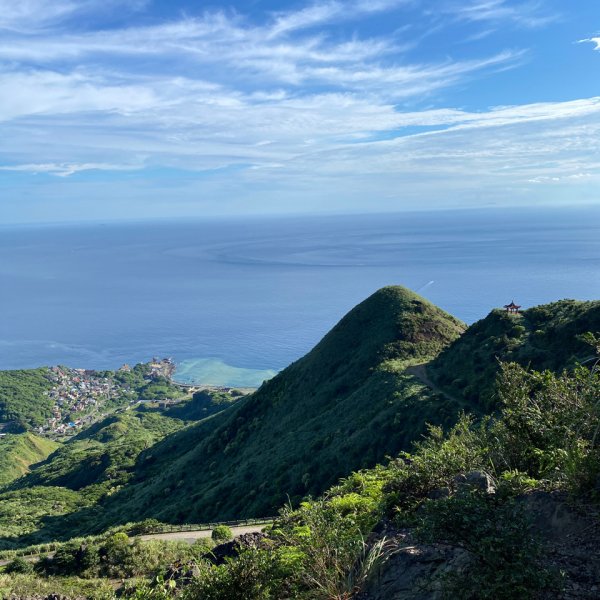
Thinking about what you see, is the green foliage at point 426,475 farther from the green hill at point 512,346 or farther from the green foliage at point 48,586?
the green hill at point 512,346

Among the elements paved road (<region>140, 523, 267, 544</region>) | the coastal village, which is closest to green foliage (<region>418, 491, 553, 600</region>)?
paved road (<region>140, 523, 267, 544</region>)

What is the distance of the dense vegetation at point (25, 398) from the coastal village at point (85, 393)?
6.86 feet

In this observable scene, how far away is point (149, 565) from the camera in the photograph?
75.9 ft

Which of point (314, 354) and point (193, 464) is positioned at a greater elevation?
point (314, 354)

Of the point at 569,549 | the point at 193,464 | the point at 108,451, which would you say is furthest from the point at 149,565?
the point at 108,451

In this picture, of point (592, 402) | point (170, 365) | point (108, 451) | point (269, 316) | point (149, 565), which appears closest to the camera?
point (592, 402)

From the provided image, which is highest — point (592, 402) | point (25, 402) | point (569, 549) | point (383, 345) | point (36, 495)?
point (592, 402)

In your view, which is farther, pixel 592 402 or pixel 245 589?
pixel 592 402

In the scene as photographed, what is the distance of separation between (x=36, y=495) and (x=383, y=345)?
54692 mm

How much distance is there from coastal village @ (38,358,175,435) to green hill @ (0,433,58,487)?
898 inches

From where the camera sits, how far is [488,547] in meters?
7.19

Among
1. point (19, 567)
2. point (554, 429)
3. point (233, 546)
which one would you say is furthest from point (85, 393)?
point (554, 429)

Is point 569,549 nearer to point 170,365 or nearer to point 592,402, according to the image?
point 592,402

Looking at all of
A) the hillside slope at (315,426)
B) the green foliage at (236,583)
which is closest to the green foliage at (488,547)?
the green foliage at (236,583)
